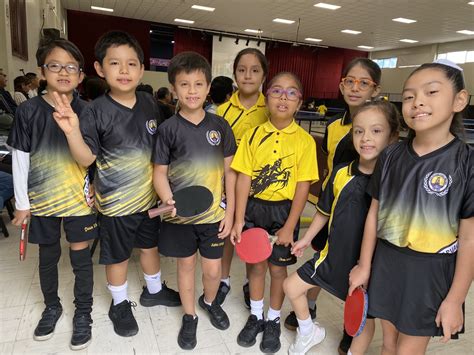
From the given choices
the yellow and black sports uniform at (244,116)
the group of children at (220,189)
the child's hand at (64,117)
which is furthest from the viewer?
the yellow and black sports uniform at (244,116)

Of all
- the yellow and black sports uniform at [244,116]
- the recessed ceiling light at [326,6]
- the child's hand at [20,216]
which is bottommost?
the child's hand at [20,216]

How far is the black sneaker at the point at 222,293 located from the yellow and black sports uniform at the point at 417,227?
3.73 feet

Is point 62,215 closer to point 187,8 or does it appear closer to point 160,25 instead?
point 187,8

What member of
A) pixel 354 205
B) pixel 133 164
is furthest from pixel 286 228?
pixel 133 164

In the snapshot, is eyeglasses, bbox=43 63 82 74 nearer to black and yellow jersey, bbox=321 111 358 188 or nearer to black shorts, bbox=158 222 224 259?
black shorts, bbox=158 222 224 259

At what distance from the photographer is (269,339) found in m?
2.01

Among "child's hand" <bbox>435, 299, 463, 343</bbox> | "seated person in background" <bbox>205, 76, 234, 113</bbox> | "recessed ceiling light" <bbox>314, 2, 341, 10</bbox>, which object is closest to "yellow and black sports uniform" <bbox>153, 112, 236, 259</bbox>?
"child's hand" <bbox>435, 299, 463, 343</bbox>

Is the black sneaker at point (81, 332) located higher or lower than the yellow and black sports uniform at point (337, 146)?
lower

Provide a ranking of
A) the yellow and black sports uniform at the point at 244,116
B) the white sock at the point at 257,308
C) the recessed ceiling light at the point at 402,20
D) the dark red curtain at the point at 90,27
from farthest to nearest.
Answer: the dark red curtain at the point at 90,27, the recessed ceiling light at the point at 402,20, the yellow and black sports uniform at the point at 244,116, the white sock at the point at 257,308

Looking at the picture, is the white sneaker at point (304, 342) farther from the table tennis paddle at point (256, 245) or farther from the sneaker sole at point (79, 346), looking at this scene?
the sneaker sole at point (79, 346)

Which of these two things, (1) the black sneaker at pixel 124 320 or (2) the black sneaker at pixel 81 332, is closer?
(2) the black sneaker at pixel 81 332

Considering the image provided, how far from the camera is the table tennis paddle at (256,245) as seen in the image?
187cm

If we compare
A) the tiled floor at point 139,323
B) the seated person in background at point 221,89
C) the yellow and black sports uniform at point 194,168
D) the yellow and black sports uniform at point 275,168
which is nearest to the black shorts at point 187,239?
the yellow and black sports uniform at point 194,168

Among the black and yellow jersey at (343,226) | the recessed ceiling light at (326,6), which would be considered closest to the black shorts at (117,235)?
the black and yellow jersey at (343,226)
